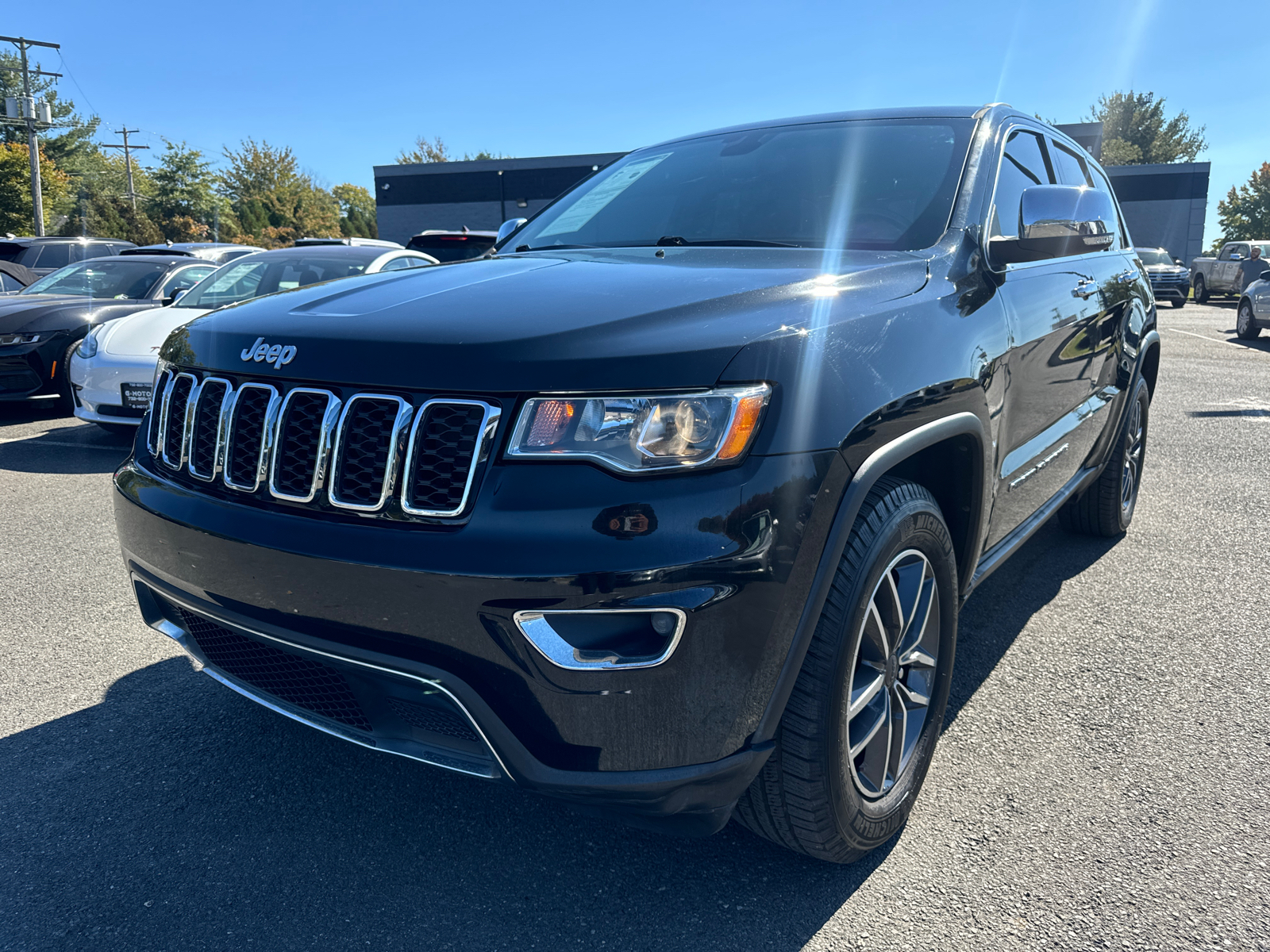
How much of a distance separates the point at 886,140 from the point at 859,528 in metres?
1.65

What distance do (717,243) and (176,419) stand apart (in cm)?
155

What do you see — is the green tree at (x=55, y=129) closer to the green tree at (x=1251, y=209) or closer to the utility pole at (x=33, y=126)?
the utility pole at (x=33, y=126)

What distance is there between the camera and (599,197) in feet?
11.3

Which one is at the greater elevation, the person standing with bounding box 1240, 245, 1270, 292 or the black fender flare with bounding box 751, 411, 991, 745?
the person standing with bounding box 1240, 245, 1270, 292

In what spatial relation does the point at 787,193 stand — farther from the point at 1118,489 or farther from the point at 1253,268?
the point at 1253,268

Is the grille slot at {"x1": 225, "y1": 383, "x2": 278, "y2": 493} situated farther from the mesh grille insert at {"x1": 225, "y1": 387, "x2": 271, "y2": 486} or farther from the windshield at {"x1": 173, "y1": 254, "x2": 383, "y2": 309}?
the windshield at {"x1": 173, "y1": 254, "x2": 383, "y2": 309}

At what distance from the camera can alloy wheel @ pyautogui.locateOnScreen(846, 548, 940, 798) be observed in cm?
206

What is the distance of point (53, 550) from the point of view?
4477 millimetres

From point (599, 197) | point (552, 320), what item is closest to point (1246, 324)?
point (599, 197)

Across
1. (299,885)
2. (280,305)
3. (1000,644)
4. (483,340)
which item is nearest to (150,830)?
(299,885)

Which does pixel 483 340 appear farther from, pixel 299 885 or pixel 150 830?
pixel 150 830

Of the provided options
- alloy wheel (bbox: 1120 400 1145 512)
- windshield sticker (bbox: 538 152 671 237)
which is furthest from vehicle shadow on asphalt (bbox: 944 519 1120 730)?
windshield sticker (bbox: 538 152 671 237)

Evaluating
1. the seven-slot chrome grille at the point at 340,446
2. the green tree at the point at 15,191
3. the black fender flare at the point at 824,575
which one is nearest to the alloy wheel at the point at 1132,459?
the black fender flare at the point at 824,575

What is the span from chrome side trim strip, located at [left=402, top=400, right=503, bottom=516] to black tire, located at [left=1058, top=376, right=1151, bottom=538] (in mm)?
3498
